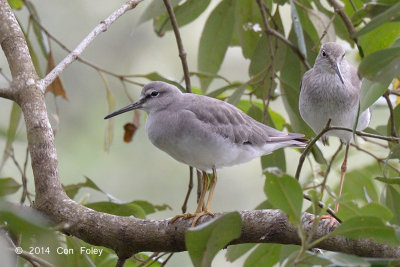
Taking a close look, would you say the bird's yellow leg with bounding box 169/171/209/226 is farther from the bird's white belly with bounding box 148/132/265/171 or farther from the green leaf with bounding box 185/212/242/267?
the green leaf with bounding box 185/212/242/267

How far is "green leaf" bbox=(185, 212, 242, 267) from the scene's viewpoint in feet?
6.60

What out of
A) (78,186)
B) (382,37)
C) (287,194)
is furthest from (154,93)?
(287,194)

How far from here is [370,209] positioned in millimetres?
2062

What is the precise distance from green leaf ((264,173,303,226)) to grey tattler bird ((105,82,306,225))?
1.22 meters

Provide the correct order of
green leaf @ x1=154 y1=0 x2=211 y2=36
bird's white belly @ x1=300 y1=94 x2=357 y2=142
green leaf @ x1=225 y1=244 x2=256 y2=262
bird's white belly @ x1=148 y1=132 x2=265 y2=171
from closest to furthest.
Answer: bird's white belly @ x1=148 y1=132 x2=265 y2=171 → green leaf @ x1=225 y1=244 x2=256 y2=262 → bird's white belly @ x1=300 y1=94 x2=357 y2=142 → green leaf @ x1=154 y1=0 x2=211 y2=36

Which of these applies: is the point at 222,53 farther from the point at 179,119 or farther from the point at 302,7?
the point at 179,119

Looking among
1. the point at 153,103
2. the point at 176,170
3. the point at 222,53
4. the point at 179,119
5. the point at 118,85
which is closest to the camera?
the point at 179,119

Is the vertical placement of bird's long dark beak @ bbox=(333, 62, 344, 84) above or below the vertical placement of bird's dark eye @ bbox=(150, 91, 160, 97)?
below

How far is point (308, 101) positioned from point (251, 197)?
4095 mm

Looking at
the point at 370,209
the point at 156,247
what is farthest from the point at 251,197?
the point at 370,209

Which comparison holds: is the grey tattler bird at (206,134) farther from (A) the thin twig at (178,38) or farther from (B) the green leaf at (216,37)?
(B) the green leaf at (216,37)

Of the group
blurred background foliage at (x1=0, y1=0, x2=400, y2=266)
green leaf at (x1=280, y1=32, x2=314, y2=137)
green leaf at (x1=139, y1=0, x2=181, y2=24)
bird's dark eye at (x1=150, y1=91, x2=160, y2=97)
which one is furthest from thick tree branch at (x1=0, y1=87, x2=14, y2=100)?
green leaf at (x1=280, y1=32, x2=314, y2=137)

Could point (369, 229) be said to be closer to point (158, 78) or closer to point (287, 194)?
point (287, 194)

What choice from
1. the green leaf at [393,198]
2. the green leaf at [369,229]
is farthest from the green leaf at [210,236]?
the green leaf at [393,198]
